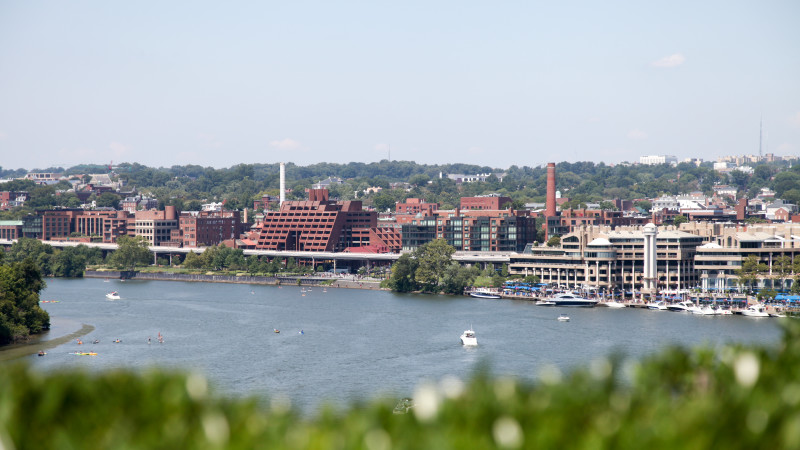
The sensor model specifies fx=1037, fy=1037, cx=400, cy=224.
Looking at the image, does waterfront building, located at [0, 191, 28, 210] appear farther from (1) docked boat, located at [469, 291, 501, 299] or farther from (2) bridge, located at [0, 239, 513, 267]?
(1) docked boat, located at [469, 291, 501, 299]

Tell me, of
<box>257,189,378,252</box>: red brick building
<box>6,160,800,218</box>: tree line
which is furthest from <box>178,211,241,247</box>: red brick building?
<box>6,160,800,218</box>: tree line

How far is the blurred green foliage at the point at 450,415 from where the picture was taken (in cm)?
624

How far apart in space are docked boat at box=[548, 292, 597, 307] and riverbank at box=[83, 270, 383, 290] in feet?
35.6

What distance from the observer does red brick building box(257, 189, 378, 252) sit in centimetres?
5959

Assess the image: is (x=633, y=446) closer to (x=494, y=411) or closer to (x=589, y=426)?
(x=589, y=426)

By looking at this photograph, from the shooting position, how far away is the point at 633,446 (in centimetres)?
609

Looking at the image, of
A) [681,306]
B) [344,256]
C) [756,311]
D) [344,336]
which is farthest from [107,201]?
[756,311]

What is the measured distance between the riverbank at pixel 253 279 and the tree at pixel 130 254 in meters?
0.69

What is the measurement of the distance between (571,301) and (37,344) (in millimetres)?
20149

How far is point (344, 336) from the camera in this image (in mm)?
29047

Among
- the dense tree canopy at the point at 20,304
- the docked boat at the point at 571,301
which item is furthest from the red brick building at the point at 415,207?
the dense tree canopy at the point at 20,304

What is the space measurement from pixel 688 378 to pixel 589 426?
2.08 m

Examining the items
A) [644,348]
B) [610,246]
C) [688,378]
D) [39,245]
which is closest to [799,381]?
[688,378]

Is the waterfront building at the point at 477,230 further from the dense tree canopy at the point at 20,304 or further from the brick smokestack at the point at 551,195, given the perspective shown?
the dense tree canopy at the point at 20,304
